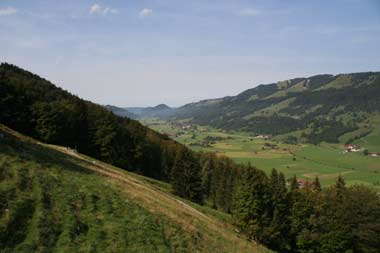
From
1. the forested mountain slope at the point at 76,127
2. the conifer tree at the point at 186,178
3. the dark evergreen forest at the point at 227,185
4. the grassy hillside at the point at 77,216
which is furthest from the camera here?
the conifer tree at the point at 186,178

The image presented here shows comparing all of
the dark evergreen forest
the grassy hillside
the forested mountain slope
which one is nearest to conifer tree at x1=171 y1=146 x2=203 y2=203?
the dark evergreen forest

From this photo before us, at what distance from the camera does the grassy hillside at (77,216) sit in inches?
720

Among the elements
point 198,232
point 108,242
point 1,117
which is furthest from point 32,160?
point 1,117

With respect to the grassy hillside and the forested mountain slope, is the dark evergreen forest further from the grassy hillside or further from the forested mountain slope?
the grassy hillside

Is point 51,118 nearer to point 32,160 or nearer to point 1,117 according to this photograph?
point 1,117

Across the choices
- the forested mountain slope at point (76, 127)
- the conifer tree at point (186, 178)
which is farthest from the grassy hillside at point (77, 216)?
the conifer tree at point (186, 178)

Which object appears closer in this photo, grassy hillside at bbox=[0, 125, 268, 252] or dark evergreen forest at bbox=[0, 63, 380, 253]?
grassy hillside at bbox=[0, 125, 268, 252]

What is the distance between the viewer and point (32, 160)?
28641mm

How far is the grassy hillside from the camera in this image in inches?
720

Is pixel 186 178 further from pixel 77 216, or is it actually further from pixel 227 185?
pixel 77 216

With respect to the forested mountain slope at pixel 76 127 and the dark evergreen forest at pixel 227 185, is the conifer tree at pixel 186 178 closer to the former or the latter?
the dark evergreen forest at pixel 227 185

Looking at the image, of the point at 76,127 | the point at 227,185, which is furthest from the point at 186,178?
the point at 76,127

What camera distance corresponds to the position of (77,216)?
21.5 metres

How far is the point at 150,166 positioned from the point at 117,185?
6183 cm
